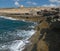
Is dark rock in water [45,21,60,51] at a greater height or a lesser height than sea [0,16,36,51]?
greater

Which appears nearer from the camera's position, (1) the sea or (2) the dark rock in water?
(2) the dark rock in water

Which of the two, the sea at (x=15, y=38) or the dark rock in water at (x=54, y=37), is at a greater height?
the dark rock in water at (x=54, y=37)

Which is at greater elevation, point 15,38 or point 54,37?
point 54,37

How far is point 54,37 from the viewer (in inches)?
372

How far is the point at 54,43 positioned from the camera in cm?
930

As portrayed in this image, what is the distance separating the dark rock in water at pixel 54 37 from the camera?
30.4 ft

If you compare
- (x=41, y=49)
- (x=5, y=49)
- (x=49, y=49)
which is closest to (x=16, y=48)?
(x=5, y=49)

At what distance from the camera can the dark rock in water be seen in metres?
9.26

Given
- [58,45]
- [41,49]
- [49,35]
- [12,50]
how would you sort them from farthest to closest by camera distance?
[12,50], [41,49], [49,35], [58,45]

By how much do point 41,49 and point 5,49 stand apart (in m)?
7.20

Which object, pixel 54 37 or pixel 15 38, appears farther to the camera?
pixel 15 38

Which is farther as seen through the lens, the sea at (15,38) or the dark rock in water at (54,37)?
the sea at (15,38)

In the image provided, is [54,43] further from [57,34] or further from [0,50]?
[0,50]

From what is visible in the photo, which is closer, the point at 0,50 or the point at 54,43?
the point at 54,43
